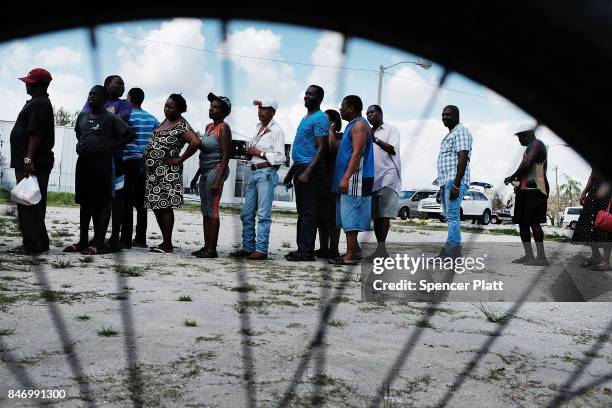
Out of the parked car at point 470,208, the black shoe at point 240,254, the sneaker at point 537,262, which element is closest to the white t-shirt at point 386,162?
the black shoe at point 240,254

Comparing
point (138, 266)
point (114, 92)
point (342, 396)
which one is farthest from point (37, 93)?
point (342, 396)

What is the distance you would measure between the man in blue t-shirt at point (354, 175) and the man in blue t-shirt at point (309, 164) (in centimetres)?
28

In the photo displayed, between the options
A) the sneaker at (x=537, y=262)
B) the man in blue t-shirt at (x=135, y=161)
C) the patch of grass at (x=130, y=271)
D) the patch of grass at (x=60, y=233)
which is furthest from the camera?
the patch of grass at (x=60, y=233)

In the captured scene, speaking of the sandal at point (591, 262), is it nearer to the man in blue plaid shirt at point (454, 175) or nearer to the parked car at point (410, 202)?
the man in blue plaid shirt at point (454, 175)

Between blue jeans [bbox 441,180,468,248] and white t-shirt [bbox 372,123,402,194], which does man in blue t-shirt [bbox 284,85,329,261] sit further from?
blue jeans [bbox 441,180,468,248]

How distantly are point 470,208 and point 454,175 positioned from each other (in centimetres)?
2203

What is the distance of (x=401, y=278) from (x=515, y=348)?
6.89ft

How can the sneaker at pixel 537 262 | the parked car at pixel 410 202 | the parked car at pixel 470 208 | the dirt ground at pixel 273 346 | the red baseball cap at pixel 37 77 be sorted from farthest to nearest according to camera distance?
the parked car at pixel 410 202 → the parked car at pixel 470 208 → the sneaker at pixel 537 262 → the red baseball cap at pixel 37 77 → the dirt ground at pixel 273 346

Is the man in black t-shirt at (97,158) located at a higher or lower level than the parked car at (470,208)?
higher

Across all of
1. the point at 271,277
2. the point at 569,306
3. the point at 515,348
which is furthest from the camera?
the point at 271,277

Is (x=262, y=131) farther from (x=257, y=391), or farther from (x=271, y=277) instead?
(x=257, y=391)

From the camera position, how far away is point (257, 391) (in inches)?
85.1

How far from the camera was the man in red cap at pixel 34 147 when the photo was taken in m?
4.36

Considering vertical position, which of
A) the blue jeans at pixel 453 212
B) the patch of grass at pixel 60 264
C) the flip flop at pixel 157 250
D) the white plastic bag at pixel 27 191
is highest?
the white plastic bag at pixel 27 191
